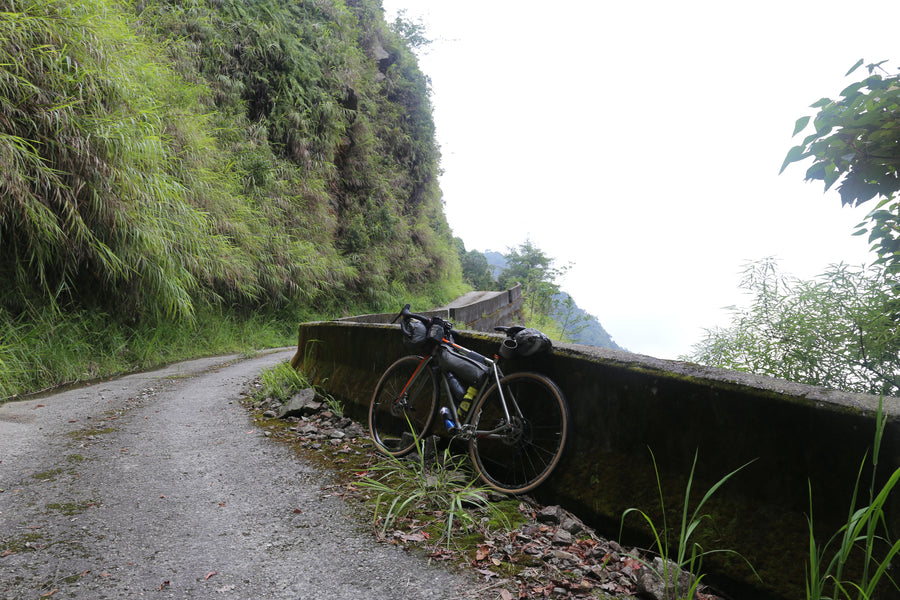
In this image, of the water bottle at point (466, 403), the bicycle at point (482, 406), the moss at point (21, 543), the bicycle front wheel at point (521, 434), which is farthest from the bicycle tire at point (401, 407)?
the moss at point (21, 543)

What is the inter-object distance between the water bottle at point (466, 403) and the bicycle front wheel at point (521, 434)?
0.23ft

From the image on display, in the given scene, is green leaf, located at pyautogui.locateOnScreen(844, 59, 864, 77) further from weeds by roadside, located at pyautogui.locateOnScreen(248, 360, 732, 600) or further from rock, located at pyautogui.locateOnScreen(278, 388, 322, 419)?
rock, located at pyautogui.locateOnScreen(278, 388, 322, 419)

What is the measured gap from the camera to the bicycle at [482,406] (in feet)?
10.3

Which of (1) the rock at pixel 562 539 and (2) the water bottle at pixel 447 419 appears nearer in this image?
(1) the rock at pixel 562 539

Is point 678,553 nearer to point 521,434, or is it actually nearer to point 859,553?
point 859,553

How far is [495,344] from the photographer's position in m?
3.70

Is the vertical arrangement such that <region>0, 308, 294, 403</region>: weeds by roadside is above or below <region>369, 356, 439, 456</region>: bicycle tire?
below

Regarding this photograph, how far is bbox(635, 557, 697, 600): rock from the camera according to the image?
6.90ft

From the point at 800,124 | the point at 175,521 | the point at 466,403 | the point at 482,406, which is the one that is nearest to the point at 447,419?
the point at 466,403

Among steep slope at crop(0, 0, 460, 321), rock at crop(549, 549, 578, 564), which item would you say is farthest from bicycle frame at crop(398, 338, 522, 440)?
steep slope at crop(0, 0, 460, 321)

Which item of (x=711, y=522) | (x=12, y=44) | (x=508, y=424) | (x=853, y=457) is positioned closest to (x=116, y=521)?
(x=508, y=424)

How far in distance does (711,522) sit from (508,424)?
123cm

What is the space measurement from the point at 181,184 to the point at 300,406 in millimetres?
6631

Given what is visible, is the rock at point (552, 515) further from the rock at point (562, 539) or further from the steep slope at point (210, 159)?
the steep slope at point (210, 159)
